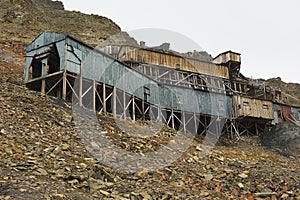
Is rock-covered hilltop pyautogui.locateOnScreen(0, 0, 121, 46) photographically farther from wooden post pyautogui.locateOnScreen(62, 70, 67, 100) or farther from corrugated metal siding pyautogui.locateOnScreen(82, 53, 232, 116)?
wooden post pyautogui.locateOnScreen(62, 70, 67, 100)

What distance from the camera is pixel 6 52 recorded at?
1918 inches

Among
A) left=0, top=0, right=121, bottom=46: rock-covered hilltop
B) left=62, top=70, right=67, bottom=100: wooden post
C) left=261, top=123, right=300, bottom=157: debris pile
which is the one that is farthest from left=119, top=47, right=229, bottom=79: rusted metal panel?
left=0, top=0, right=121, bottom=46: rock-covered hilltop

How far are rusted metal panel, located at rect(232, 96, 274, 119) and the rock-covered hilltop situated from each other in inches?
1353

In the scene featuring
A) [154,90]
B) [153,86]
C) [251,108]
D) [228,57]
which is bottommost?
[251,108]

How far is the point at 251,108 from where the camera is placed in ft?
139

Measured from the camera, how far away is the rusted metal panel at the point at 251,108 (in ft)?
138

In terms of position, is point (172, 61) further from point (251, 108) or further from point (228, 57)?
point (251, 108)

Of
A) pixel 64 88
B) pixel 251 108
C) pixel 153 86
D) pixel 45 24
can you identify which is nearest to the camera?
pixel 64 88

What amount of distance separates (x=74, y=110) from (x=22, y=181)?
1114 cm

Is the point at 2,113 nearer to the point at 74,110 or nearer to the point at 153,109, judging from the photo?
the point at 74,110

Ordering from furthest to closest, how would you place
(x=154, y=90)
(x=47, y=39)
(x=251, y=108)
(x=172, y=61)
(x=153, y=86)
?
(x=172, y=61) < (x=251, y=108) < (x=154, y=90) < (x=153, y=86) < (x=47, y=39)

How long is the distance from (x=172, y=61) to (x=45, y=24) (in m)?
37.9

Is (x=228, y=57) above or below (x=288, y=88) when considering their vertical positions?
above

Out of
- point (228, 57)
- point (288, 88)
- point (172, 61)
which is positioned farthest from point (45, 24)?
point (288, 88)
